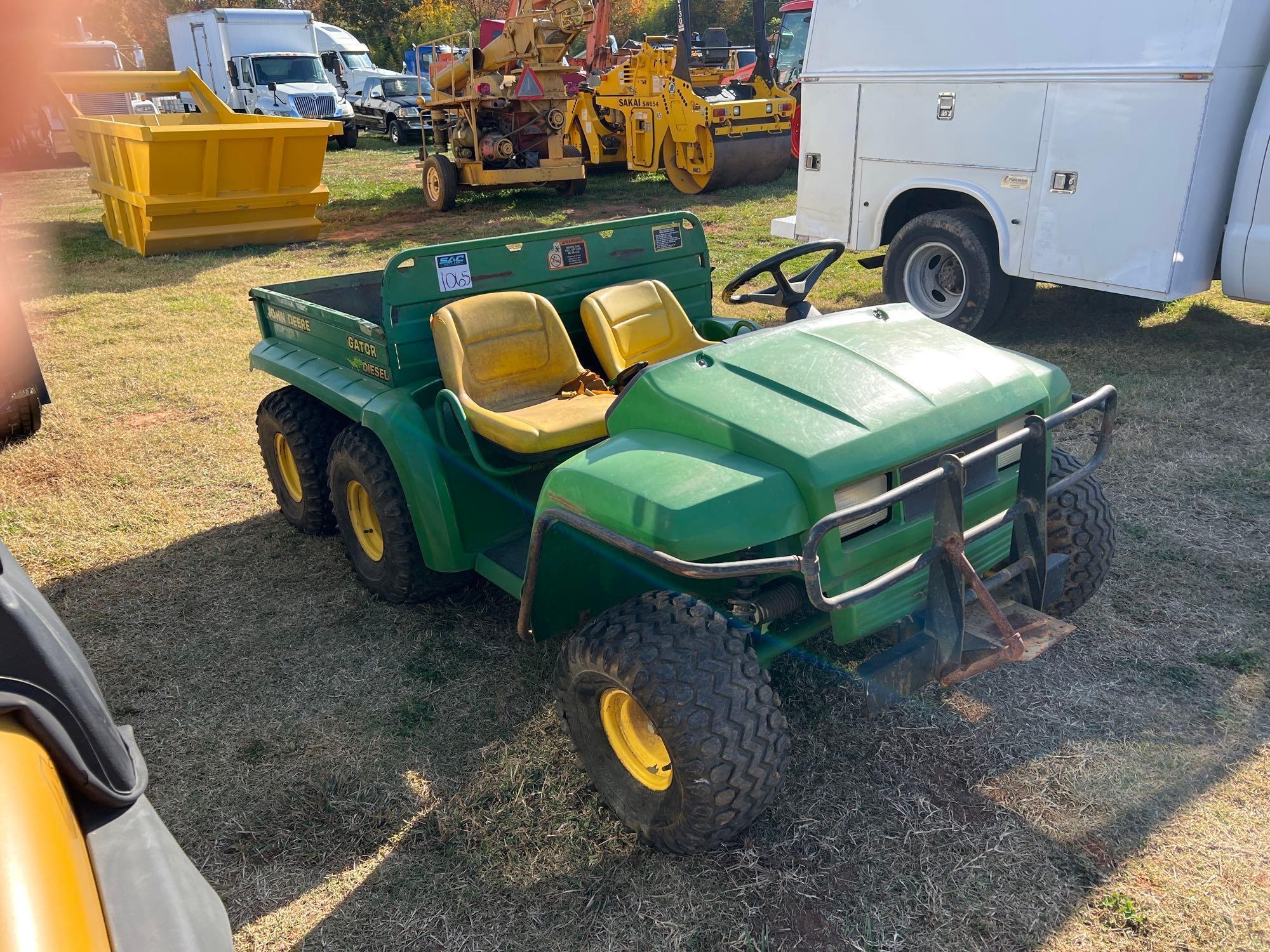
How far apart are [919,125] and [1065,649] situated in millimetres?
4366

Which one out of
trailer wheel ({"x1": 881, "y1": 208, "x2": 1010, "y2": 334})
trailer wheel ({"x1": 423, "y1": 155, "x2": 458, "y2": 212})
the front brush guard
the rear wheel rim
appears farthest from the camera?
trailer wheel ({"x1": 423, "y1": 155, "x2": 458, "y2": 212})

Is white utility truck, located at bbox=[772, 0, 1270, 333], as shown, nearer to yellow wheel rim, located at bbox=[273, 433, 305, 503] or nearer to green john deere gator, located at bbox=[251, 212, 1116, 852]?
green john deere gator, located at bbox=[251, 212, 1116, 852]

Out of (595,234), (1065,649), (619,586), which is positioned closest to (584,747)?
(619,586)

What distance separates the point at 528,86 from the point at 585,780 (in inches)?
454

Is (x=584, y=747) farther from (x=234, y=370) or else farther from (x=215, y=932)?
(x=234, y=370)

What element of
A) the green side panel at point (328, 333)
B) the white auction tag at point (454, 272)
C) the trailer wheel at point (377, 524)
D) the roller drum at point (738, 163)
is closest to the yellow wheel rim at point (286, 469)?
the green side panel at point (328, 333)

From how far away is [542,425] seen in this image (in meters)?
3.33

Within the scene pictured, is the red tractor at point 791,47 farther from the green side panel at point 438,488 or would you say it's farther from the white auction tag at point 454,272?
the green side panel at point 438,488

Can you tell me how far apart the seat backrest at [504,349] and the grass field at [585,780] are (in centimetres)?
85

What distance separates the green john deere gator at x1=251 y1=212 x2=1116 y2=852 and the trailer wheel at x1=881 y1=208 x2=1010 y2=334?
314 cm

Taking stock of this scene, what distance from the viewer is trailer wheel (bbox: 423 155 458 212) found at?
1312 centimetres

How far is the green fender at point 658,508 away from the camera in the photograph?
7.52ft

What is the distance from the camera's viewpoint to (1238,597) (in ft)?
11.9

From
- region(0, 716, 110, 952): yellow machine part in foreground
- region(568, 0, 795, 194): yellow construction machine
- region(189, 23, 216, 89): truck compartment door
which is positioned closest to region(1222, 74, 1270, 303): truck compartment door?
region(0, 716, 110, 952): yellow machine part in foreground
